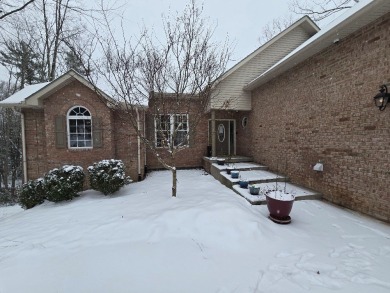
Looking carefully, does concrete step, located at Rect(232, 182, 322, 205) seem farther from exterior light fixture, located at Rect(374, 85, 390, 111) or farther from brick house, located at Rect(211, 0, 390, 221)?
exterior light fixture, located at Rect(374, 85, 390, 111)

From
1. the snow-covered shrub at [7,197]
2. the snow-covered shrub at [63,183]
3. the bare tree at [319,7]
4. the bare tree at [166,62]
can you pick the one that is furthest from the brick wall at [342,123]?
the snow-covered shrub at [7,197]

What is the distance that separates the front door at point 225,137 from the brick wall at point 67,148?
17.9 ft

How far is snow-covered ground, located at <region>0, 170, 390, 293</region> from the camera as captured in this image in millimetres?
2453

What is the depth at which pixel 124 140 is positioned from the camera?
9156 mm

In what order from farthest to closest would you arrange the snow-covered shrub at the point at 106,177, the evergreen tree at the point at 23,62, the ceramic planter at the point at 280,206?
the evergreen tree at the point at 23,62
the snow-covered shrub at the point at 106,177
the ceramic planter at the point at 280,206

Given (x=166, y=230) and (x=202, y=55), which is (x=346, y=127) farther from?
(x=166, y=230)

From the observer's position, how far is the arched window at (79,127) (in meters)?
8.31

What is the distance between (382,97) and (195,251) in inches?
196

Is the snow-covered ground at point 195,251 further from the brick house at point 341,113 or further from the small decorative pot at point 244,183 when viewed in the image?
the small decorative pot at point 244,183

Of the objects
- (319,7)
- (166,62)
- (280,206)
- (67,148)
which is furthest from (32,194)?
(319,7)

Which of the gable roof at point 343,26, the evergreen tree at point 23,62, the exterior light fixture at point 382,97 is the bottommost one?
the exterior light fixture at point 382,97

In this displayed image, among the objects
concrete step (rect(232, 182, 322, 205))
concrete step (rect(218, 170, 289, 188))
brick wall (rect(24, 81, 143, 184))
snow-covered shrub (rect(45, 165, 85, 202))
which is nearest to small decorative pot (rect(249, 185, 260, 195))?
concrete step (rect(232, 182, 322, 205))

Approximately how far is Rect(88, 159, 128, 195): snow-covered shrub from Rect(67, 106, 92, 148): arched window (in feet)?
5.93

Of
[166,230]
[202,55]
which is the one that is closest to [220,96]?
[202,55]
